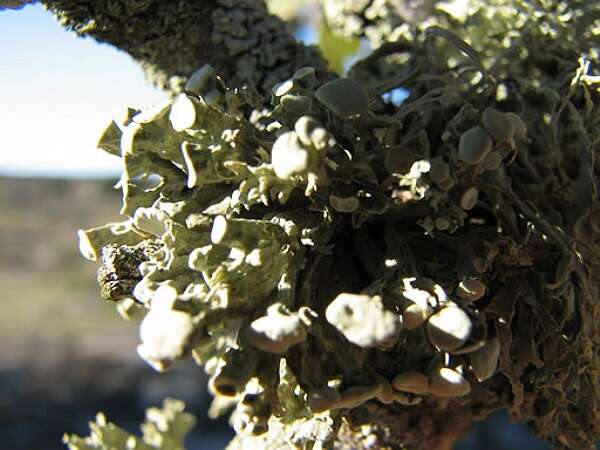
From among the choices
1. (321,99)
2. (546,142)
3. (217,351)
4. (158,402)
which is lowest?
(158,402)

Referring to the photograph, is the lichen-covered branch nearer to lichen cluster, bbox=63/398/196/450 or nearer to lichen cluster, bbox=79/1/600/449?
lichen cluster, bbox=79/1/600/449

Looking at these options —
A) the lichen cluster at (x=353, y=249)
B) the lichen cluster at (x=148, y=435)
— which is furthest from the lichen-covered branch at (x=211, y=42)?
the lichen cluster at (x=148, y=435)

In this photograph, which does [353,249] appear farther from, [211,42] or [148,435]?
[148,435]

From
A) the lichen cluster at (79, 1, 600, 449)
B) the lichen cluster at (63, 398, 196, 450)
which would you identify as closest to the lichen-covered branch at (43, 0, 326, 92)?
the lichen cluster at (79, 1, 600, 449)

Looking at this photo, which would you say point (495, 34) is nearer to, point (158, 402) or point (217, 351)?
point (217, 351)

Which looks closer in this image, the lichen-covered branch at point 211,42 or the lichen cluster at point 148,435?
the lichen-covered branch at point 211,42

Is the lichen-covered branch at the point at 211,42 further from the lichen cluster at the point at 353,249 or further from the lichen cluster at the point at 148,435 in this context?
the lichen cluster at the point at 148,435

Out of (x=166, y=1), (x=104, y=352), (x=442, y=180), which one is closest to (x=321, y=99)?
(x=442, y=180)
